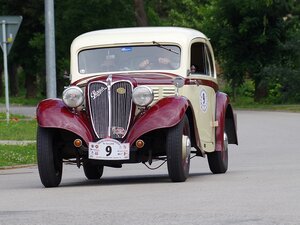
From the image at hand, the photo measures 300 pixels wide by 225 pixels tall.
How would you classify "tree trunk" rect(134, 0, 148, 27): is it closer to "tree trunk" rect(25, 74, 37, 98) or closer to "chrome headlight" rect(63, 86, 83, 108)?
"tree trunk" rect(25, 74, 37, 98)

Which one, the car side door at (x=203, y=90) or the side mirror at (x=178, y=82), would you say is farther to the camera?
the car side door at (x=203, y=90)

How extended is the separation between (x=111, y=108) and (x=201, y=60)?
2.93 m

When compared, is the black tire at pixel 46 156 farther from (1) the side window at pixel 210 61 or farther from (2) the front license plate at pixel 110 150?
(1) the side window at pixel 210 61

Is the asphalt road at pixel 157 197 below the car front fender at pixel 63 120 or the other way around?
below

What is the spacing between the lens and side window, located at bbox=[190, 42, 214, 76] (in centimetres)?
1583

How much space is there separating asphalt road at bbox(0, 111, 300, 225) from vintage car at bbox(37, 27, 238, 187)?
0.43 m

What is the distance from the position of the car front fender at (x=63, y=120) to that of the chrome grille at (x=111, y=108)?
15 cm

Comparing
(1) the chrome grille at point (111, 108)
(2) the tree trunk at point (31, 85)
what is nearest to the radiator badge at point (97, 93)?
(1) the chrome grille at point (111, 108)

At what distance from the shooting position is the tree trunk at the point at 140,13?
182 feet

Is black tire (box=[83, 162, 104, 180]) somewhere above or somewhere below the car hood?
below

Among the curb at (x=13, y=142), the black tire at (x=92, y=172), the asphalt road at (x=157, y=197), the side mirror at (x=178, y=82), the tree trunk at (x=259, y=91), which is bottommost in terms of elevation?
the tree trunk at (x=259, y=91)

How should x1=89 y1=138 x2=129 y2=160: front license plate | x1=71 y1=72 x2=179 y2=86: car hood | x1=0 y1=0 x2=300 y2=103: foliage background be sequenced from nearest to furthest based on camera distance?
x1=89 y1=138 x2=129 y2=160: front license plate < x1=71 y1=72 x2=179 y2=86: car hood < x1=0 y1=0 x2=300 y2=103: foliage background

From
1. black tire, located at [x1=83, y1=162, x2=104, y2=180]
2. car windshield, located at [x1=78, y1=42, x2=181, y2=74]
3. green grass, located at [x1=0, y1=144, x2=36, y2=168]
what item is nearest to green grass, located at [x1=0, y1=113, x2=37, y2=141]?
green grass, located at [x1=0, y1=144, x2=36, y2=168]

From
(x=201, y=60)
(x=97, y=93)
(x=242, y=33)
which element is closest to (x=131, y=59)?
(x=201, y=60)
